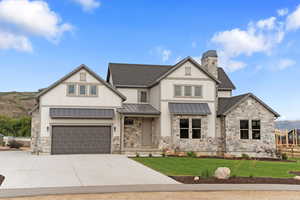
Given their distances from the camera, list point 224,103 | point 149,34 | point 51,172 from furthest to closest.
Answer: point 224,103 → point 149,34 → point 51,172

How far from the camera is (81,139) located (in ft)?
87.8

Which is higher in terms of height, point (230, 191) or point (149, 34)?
point (149, 34)

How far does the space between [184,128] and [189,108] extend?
1742mm

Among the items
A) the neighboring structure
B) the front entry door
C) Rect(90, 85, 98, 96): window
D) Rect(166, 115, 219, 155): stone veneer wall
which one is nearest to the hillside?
the front entry door

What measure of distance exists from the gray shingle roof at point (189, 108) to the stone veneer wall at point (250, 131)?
6.59 feet

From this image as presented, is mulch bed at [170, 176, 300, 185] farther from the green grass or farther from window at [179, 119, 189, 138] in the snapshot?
window at [179, 119, 189, 138]

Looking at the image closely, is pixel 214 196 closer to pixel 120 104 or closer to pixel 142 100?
pixel 120 104

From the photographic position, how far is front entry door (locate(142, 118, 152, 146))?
3022cm

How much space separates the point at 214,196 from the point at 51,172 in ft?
28.1

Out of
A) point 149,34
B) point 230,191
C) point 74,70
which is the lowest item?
point 230,191

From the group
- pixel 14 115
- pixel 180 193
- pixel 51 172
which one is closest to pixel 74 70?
pixel 51 172

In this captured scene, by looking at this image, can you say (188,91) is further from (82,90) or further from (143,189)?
(143,189)

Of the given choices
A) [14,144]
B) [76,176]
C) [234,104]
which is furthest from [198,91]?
[14,144]

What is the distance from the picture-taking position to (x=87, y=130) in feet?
88.5
